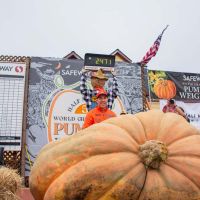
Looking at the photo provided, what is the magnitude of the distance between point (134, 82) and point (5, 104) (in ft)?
9.42

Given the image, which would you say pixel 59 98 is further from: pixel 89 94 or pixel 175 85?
pixel 175 85

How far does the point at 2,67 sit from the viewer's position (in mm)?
7680

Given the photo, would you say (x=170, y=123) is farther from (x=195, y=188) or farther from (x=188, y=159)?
(x=195, y=188)

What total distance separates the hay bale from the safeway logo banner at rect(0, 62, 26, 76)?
513cm

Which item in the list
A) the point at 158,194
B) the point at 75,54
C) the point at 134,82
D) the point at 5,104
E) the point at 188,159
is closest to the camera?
the point at 158,194

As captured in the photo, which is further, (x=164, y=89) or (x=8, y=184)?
(x=164, y=89)

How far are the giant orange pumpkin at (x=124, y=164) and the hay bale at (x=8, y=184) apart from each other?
586 mm

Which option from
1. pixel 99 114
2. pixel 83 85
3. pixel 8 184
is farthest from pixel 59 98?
pixel 8 184

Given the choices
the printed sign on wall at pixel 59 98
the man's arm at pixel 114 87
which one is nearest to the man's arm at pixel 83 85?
Answer: the printed sign on wall at pixel 59 98

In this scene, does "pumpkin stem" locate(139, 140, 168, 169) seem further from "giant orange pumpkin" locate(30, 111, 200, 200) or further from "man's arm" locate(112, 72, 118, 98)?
"man's arm" locate(112, 72, 118, 98)

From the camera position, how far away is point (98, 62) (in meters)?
8.34

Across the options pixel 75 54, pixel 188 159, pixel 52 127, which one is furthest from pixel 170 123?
pixel 75 54

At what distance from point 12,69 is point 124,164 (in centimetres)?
637

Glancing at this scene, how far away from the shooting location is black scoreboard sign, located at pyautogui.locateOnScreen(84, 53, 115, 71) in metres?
8.27
